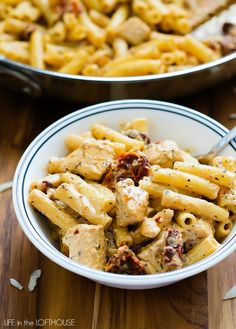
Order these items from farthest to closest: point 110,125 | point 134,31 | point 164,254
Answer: point 134,31, point 110,125, point 164,254

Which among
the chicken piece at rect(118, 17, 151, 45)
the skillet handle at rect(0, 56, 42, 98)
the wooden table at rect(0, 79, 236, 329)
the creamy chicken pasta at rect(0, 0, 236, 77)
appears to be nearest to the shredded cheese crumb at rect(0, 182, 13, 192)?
the wooden table at rect(0, 79, 236, 329)

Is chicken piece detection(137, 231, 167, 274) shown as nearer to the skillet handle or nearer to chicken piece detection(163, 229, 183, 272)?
chicken piece detection(163, 229, 183, 272)

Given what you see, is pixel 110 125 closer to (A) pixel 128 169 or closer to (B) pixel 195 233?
(A) pixel 128 169

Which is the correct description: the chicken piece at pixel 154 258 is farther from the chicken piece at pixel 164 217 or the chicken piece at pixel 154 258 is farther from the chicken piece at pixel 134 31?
the chicken piece at pixel 134 31

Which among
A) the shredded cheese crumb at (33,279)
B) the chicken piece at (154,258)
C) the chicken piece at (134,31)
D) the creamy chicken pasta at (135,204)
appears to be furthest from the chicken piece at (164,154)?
the chicken piece at (134,31)

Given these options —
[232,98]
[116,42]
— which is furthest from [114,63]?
[232,98]

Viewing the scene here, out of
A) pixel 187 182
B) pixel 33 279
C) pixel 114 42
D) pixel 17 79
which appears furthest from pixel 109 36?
pixel 33 279

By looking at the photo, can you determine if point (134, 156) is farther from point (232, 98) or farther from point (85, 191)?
point (232, 98)
